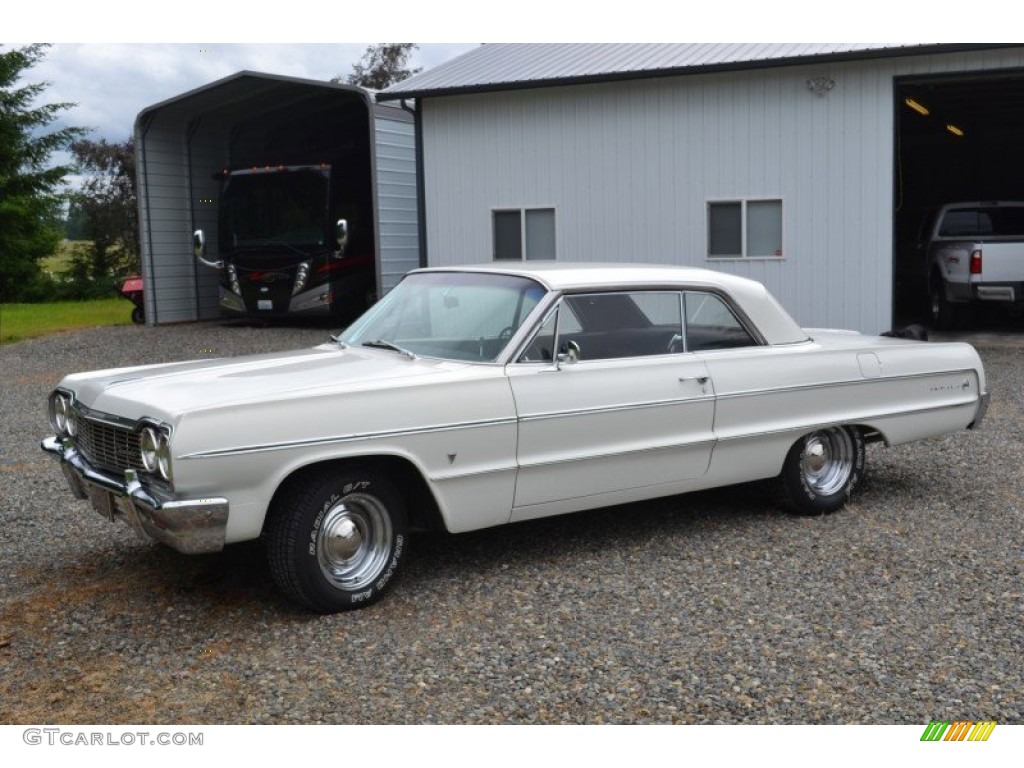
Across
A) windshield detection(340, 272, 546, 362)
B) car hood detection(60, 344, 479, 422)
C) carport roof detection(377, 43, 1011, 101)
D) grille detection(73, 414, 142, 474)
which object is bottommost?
grille detection(73, 414, 142, 474)

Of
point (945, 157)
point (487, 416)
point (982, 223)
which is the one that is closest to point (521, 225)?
point (982, 223)

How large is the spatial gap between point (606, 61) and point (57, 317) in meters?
14.8

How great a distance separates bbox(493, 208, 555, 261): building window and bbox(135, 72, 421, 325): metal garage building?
216cm

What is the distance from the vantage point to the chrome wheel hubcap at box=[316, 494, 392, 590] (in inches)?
188

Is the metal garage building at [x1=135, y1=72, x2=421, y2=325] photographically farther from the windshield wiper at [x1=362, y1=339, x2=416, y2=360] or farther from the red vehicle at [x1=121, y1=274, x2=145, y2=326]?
the windshield wiper at [x1=362, y1=339, x2=416, y2=360]

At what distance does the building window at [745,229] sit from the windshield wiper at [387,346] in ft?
32.6

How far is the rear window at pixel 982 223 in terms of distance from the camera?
1586 centimetres

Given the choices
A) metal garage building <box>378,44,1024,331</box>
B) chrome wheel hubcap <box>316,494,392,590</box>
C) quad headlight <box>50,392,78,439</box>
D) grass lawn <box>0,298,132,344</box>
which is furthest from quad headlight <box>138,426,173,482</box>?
grass lawn <box>0,298,132,344</box>

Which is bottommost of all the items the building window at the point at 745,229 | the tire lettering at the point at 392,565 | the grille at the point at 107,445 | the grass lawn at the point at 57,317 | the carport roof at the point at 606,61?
the tire lettering at the point at 392,565

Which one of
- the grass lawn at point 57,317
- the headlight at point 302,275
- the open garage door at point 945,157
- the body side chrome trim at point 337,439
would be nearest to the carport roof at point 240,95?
the headlight at point 302,275

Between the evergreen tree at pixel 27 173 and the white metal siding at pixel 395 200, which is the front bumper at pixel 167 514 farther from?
the evergreen tree at pixel 27 173

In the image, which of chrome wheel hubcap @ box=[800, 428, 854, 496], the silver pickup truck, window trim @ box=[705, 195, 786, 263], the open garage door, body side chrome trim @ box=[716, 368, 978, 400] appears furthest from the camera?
the open garage door

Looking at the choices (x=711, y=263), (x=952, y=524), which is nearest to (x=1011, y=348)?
(x=711, y=263)

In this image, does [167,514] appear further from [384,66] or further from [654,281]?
[384,66]
